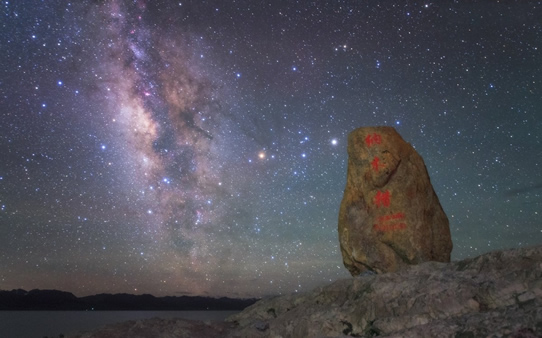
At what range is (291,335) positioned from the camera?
42.8 feet

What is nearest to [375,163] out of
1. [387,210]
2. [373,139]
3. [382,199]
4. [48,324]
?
[373,139]

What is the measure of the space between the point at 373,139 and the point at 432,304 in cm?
1015

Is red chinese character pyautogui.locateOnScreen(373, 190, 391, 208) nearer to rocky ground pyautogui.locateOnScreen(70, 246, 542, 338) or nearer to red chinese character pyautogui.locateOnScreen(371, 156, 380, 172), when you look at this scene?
red chinese character pyautogui.locateOnScreen(371, 156, 380, 172)

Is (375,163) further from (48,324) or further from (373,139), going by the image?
(48,324)

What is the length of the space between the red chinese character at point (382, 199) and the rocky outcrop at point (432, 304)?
4.70 meters

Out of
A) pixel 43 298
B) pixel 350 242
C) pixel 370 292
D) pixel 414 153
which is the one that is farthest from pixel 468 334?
pixel 43 298

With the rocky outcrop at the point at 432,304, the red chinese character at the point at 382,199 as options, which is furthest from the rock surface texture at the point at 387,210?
the rocky outcrop at the point at 432,304

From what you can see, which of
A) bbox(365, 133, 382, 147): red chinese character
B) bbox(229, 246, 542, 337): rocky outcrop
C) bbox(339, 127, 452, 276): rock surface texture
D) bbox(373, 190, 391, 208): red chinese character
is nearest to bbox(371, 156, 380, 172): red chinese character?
bbox(339, 127, 452, 276): rock surface texture

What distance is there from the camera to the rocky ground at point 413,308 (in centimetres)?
843

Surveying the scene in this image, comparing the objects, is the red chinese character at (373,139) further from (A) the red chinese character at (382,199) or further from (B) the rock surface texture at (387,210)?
(A) the red chinese character at (382,199)

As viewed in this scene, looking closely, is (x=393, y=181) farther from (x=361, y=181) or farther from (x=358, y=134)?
(x=358, y=134)

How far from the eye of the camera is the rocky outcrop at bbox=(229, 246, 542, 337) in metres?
8.31

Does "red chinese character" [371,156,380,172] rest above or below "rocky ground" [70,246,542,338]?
above

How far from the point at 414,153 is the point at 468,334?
12342 mm
